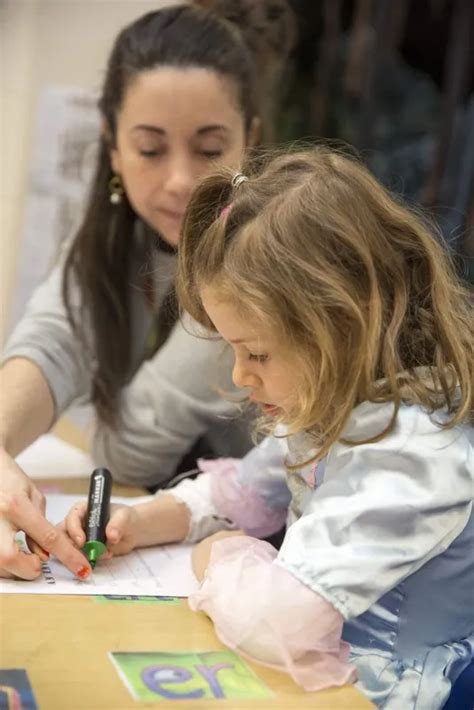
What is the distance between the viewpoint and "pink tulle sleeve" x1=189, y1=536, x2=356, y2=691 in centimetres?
65

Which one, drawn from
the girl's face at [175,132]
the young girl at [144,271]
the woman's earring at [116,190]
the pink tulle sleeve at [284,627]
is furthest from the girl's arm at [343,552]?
the woman's earring at [116,190]

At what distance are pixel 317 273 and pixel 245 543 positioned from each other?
0.22 m

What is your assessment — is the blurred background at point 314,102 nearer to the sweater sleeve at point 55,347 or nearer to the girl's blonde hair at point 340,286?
the sweater sleeve at point 55,347

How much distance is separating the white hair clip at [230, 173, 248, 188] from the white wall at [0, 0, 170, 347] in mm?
526

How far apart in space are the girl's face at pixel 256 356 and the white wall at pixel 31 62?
541 millimetres

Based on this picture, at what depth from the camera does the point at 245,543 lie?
77 centimetres

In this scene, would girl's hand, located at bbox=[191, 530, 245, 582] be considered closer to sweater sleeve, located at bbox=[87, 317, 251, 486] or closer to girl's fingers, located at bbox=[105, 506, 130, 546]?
girl's fingers, located at bbox=[105, 506, 130, 546]

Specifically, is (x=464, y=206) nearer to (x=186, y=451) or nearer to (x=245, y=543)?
(x=186, y=451)

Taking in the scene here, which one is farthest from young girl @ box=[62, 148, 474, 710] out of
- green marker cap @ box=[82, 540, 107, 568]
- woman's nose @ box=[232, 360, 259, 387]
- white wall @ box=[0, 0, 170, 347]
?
white wall @ box=[0, 0, 170, 347]

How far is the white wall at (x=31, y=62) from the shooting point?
4.13 feet

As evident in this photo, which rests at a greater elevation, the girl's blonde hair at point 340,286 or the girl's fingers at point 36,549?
the girl's blonde hair at point 340,286

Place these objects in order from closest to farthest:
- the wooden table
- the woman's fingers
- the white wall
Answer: the wooden table < the woman's fingers < the white wall

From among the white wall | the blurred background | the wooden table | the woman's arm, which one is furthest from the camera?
the blurred background

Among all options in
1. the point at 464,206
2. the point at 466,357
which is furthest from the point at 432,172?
the point at 466,357
